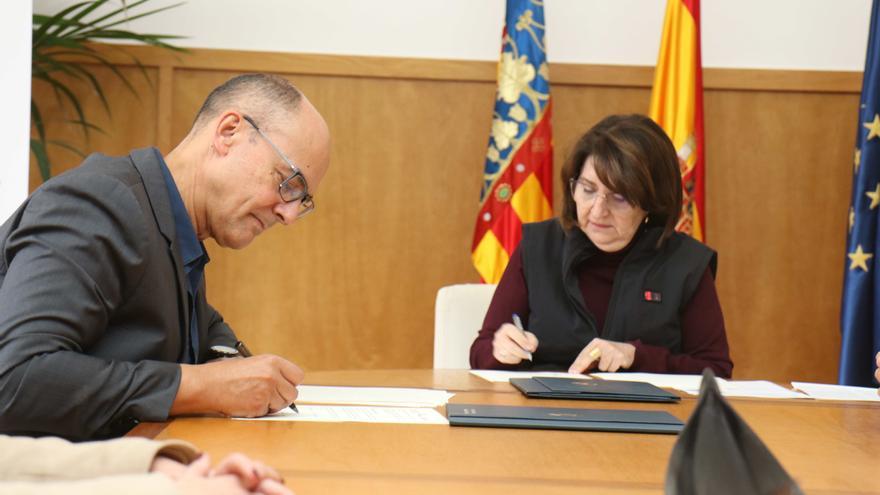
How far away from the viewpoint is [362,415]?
167cm

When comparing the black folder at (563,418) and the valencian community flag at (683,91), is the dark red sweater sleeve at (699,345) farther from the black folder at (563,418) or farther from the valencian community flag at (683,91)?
the valencian community flag at (683,91)

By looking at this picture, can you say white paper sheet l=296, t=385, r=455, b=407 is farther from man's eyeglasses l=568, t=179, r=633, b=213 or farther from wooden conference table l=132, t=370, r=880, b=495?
man's eyeglasses l=568, t=179, r=633, b=213

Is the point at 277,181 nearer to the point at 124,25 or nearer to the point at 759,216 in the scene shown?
the point at 124,25

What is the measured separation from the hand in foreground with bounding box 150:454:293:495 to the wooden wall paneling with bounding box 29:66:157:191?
3.49 metres

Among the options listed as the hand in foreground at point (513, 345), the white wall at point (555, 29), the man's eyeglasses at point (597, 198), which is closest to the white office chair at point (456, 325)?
the hand in foreground at point (513, 345)

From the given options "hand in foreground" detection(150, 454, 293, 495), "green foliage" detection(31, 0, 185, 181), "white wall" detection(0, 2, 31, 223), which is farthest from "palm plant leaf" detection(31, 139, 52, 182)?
"hand in foreground" detection(150, 454, 293, 495)

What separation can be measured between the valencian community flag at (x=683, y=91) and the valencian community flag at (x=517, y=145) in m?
0.50

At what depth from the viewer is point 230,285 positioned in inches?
169

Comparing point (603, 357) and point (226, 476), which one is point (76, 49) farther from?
point (226, 476)

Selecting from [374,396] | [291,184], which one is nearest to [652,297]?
[374,396]

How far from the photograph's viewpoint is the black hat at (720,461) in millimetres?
855

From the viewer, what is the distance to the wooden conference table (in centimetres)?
121

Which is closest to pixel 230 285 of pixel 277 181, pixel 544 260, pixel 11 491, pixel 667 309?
pixel 544 260

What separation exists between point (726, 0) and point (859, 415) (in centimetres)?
283
